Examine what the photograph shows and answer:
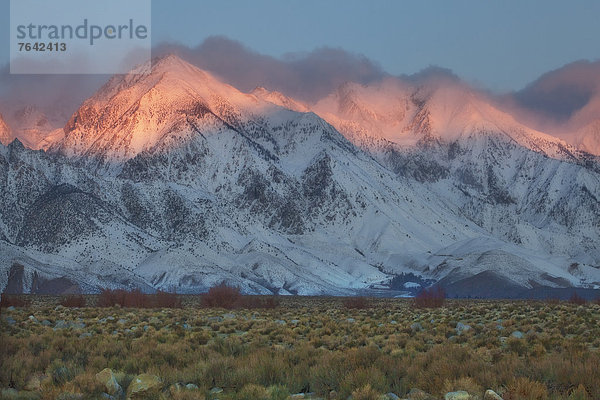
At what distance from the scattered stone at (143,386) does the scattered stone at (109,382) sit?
252mm

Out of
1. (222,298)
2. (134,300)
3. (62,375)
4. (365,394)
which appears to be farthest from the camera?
(222,298)

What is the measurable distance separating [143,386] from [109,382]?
2.53 feet

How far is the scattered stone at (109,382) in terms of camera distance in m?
13.8

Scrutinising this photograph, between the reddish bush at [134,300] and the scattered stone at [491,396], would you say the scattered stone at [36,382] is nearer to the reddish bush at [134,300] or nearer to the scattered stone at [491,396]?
the scattered stone at [491,396]

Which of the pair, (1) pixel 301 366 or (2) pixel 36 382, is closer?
(2) pixel 36 382

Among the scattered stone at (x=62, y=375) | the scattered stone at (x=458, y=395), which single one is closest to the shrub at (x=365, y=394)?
the scattered stone at (x=458, y=395)

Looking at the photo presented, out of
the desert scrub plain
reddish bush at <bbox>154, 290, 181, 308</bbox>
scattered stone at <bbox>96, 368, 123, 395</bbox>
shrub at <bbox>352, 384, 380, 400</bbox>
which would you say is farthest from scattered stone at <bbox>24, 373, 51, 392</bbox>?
reddish bush at <bbox>154, 290, 181, 308</bbox>

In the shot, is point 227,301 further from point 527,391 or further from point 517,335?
point 527,391

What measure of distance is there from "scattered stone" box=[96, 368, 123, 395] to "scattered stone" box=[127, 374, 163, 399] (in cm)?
25

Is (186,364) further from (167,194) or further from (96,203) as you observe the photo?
(167,194)

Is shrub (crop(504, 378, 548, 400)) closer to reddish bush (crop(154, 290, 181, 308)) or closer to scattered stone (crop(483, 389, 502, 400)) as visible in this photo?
scattered stone (crop(483, 389, 502, 400))

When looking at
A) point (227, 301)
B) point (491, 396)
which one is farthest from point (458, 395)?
point (227, 301)

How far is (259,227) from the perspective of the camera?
645ft

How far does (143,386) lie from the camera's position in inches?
543
